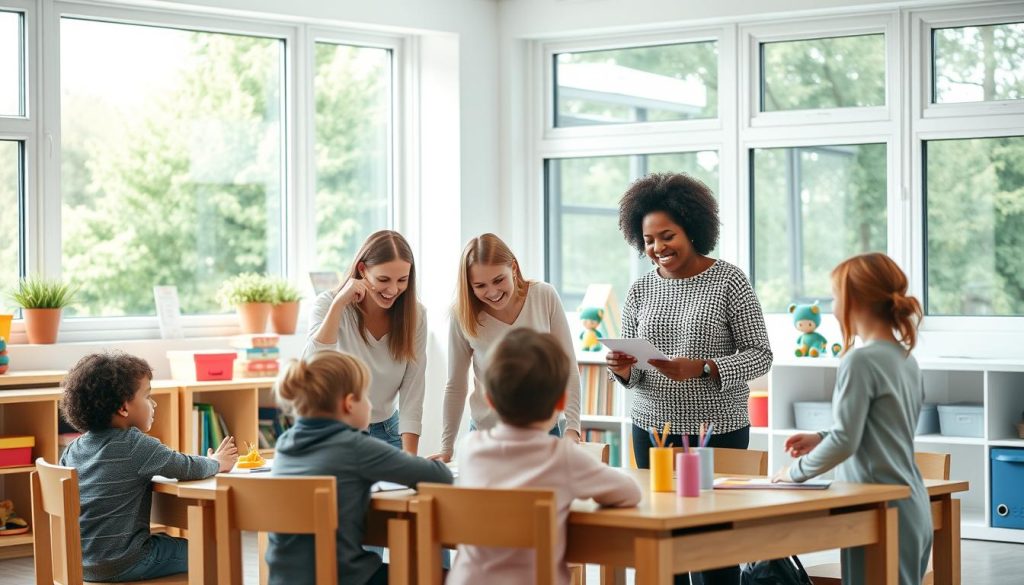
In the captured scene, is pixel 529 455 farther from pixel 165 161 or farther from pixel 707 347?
pixel 165 161

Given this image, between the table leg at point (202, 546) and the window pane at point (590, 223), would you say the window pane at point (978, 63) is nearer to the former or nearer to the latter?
the window pane at point (590, 223)

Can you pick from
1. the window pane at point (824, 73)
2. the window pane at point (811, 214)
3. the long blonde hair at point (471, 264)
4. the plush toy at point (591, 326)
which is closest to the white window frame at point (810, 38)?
the window pane at point (824, 73)

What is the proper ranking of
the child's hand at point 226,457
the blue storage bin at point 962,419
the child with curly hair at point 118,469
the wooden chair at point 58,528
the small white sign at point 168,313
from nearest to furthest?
the wooden chair at point 58,528 → the child with curly hair at point 118,469 → the child's hand at point 226,457 → the blue storage bin at point 962,419 → the small white sign at point 168,313

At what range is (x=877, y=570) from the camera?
9.73 feet

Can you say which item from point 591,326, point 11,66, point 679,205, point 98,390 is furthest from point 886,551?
point 11,66

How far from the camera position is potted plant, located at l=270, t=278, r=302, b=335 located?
20.4 ft

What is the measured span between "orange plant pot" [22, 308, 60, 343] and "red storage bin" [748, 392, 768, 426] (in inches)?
127

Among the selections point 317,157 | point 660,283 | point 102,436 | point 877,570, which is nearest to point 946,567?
point 877,570

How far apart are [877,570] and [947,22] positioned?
3789 mm

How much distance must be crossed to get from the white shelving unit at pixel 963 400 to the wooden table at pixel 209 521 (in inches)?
128

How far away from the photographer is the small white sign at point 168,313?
598cm

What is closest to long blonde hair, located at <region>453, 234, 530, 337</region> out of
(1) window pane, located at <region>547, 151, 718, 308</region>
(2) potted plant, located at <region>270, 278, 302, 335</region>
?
(2) potted plant, located at <region>270, 278, 302, 335</region>

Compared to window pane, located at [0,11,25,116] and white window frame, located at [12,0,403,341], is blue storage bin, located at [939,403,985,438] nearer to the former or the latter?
white window frame, located at [12,0,403,341]

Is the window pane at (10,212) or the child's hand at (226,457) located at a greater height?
the window pane at (10,212)
